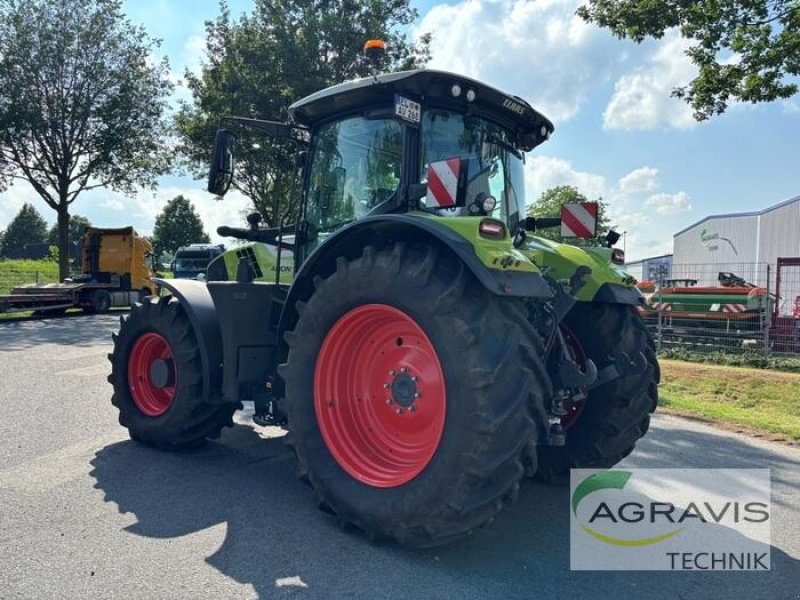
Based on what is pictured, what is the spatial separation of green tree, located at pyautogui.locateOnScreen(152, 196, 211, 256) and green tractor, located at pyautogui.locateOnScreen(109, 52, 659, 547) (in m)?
62.6

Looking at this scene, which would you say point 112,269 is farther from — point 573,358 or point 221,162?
point 573,358

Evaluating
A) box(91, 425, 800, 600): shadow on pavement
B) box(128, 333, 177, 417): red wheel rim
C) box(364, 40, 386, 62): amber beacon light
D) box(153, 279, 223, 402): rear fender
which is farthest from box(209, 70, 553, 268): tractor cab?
box(91, 425, 800, 600): shadow on pavement

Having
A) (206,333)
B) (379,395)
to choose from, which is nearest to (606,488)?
(379,395)

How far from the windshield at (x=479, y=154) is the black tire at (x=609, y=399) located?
964 mm

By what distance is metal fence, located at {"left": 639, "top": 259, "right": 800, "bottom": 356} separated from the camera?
14.4 metres

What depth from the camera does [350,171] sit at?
434 centimetres

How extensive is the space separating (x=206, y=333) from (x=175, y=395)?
2.01ft

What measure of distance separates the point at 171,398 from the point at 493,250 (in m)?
3.41

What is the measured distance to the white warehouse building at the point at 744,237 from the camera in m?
32.3

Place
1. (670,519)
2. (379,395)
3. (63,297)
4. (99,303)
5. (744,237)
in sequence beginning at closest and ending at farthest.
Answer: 1. (379,395)
2. (670,519)
3. (63,297)
4. (99,303)
5. (744,237)

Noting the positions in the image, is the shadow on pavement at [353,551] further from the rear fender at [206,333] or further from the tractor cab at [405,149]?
the tractor cab at [405,149]

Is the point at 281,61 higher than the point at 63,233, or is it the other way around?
the point at 281,61

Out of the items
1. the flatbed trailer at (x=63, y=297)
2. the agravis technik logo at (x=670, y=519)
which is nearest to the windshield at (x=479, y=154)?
the agravis technik logo at (x=670, y=519)

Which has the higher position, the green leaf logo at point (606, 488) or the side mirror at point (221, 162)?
the side mirror at point (221, 162)
